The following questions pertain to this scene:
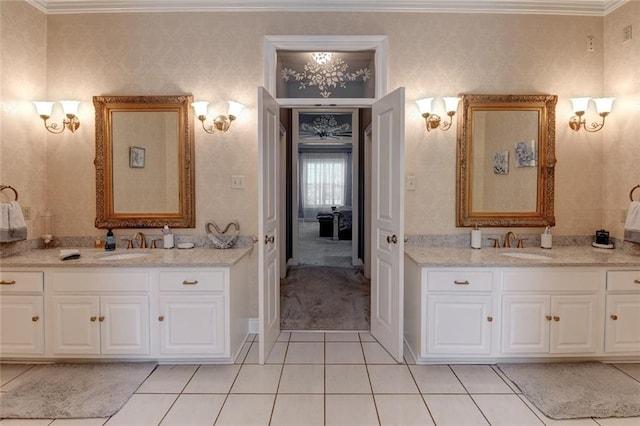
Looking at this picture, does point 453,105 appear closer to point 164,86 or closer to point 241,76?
point 241,76

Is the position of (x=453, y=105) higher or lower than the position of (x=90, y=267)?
higher

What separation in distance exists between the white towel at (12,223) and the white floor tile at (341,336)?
2624mm

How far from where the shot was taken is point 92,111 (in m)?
3.45

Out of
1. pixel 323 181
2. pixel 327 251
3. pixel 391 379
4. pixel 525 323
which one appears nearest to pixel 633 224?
pixel 525 323

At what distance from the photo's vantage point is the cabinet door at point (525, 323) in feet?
9.24

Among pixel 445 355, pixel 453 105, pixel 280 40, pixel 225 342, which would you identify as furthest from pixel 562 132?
pixel 225 342

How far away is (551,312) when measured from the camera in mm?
2814

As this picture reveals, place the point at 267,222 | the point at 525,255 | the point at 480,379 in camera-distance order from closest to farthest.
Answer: the point at 480,379, the point at 267,222, the point at 525,255

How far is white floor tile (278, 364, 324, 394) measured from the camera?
2555mm

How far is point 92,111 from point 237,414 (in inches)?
114

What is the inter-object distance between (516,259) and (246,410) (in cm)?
222

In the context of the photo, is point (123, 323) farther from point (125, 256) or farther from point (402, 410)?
point (402, 410)

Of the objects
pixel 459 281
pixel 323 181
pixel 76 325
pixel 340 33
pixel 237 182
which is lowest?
pixel 76 325

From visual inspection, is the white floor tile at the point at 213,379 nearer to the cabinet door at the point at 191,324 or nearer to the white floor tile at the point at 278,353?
the cabinet door at the point at 191,324
